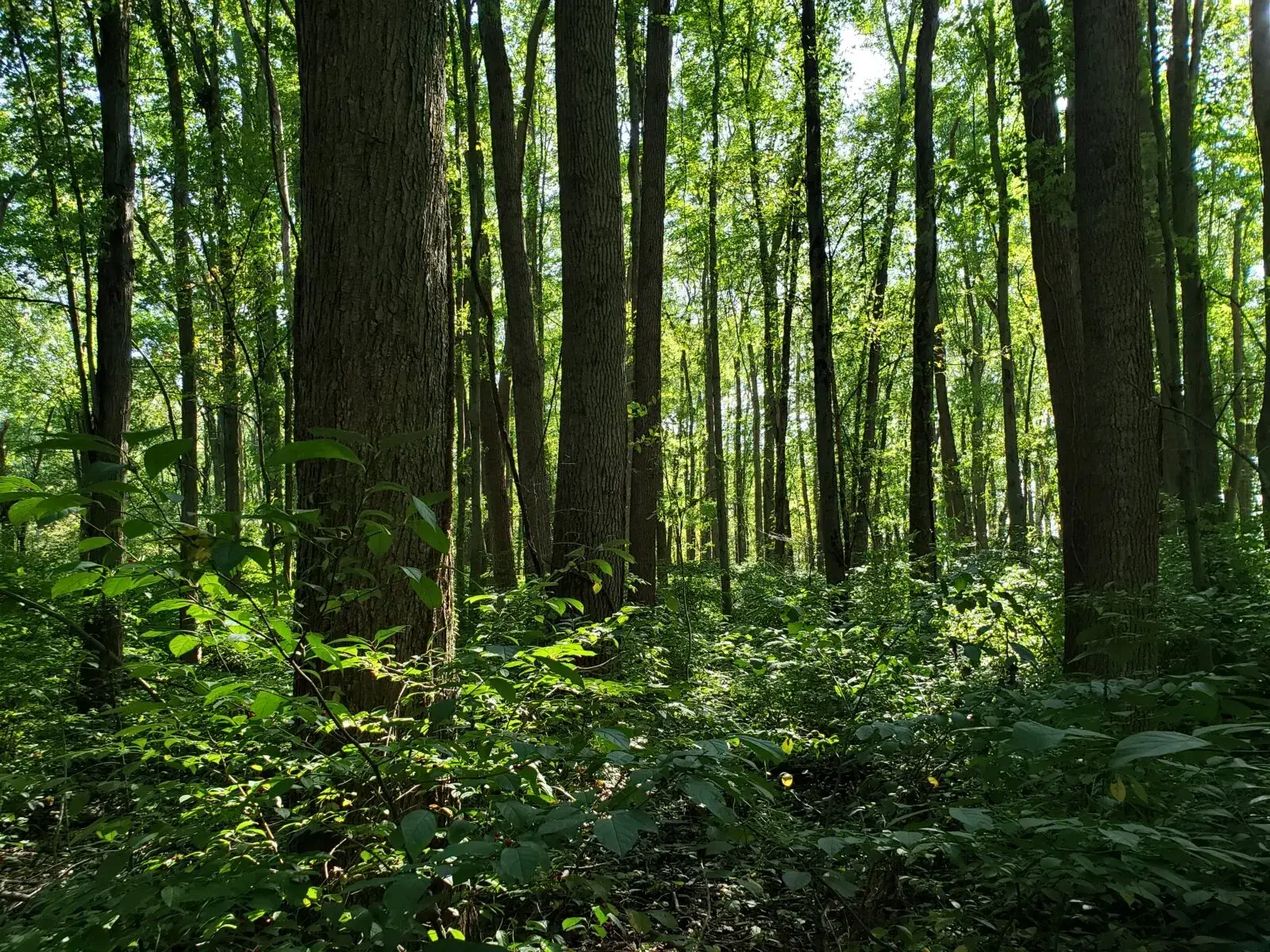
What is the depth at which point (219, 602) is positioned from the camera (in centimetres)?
182

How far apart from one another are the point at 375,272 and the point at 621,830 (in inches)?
89.6

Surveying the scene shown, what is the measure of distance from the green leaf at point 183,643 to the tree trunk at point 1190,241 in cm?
876

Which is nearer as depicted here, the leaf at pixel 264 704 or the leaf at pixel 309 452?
the leaf at pixel 309 452

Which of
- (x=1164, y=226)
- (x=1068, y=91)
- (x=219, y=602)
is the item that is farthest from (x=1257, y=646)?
(x=1068, y=91)

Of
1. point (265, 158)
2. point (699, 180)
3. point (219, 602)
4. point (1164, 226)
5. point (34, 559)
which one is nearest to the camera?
point (219, 602)

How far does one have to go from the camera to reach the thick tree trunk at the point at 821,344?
8.74m

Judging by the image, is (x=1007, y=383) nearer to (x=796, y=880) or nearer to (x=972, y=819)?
(x=972, y=819)

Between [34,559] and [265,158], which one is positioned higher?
[265,158]

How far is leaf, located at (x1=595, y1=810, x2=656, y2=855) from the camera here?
1.28 meters

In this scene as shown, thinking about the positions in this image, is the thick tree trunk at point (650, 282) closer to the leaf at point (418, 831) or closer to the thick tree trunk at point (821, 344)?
the thick tree trunk at point (821, 344)

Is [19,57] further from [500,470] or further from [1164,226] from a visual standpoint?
[1164,226]

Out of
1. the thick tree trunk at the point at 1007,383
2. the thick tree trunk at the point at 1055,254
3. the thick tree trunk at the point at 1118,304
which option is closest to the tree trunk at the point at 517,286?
the thick tree trunk at the point at 1055,254

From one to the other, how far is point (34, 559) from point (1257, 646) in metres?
12.4

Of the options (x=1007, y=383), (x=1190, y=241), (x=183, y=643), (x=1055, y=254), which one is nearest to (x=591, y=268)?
(x=1055, y=254)
